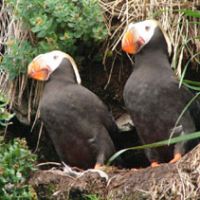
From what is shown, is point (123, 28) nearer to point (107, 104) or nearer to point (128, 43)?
point (128, 43)

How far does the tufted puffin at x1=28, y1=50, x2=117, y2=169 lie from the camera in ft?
18.2

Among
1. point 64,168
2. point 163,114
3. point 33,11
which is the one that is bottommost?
point 64,168

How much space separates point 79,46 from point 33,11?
1.29 feet

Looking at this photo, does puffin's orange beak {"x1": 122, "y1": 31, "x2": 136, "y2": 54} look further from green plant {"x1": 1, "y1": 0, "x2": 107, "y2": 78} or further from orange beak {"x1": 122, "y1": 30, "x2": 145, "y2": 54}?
green plant {"x1": 1, "y1": 0, "x2": 107, "y2": 78}

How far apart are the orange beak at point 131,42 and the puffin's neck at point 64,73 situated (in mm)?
447

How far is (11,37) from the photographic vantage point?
618 cm

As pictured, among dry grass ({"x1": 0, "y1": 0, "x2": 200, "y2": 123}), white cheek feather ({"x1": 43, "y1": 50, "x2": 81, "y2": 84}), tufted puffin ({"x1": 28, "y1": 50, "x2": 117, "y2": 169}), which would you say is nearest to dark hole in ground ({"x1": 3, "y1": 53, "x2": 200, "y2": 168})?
dry grass ({"x1": 0, "y1": 0, "x2": 200, "y2": 123})

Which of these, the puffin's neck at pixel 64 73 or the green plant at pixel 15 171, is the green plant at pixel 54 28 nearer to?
the puffin's neck at pixel 64 73

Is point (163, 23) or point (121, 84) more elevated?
point (163, 23)

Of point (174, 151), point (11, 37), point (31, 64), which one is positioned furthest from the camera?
point (11, 37)

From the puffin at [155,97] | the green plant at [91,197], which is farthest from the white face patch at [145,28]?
the green plant at [91,197]

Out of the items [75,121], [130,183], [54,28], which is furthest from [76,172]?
[54,28]

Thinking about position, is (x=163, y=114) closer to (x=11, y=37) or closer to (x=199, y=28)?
(x=199, y=28)

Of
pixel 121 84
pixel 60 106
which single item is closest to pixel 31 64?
pixel 60 106
